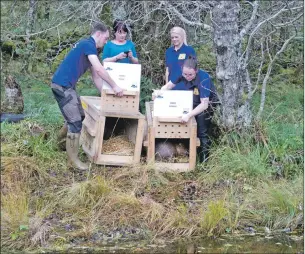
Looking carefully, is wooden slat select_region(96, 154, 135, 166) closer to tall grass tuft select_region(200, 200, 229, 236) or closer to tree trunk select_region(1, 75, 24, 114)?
tall grass tuft select_region(200, 200, 229, 236)

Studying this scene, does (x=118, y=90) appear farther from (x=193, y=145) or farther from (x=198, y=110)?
(x=193, y=145)

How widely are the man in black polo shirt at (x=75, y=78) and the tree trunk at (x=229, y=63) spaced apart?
135 centimetres

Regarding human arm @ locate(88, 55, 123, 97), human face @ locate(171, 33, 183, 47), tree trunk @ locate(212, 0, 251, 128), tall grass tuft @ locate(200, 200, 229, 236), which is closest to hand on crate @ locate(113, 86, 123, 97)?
human arm @ locate(88, 55, 123, 97)

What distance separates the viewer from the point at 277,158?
7.34m

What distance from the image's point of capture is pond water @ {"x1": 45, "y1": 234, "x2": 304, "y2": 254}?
565 cm

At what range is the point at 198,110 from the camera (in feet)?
23.9

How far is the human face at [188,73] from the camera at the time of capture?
24.2 ft

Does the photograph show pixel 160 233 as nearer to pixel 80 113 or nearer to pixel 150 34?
pixel 80 113

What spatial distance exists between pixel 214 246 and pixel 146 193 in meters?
1.19

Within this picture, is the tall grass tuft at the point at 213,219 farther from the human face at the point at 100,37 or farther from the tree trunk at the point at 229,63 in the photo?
the human face at the point at 100,37

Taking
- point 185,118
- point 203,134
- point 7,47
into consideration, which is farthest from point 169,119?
point 7,47

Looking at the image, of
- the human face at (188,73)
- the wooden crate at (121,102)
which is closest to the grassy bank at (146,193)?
the wooden crate at (121,102)

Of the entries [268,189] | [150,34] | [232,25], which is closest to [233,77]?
[232,25]

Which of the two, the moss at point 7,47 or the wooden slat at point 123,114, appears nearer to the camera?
the wooden slat at point 123,114
